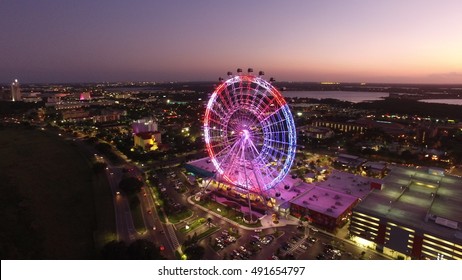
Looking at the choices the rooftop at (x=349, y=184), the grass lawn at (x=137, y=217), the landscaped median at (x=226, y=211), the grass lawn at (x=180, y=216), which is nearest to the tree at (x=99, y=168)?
the grass lawn at (x=137, y=217)

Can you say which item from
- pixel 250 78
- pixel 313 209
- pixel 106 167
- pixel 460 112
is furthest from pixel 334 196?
pixel 460 112

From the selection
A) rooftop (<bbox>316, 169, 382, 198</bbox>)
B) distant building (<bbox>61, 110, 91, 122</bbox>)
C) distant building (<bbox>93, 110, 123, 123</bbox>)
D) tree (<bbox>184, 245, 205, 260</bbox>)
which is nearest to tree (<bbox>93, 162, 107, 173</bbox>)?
tree (<bbox>184, 245, 205, 260</bbox>)

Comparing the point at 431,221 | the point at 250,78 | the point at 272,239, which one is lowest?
the point at 272,239

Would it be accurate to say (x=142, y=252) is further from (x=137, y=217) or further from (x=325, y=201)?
(x=325, y=201)

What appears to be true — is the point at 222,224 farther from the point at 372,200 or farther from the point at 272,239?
the point at 372,200

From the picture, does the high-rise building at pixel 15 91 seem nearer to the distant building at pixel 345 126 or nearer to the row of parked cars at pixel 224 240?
the distant building at pixel 345 126

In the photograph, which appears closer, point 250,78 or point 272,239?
point 272,239

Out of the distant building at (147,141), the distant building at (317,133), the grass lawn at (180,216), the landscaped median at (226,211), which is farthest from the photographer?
the distant building at (317,133)
